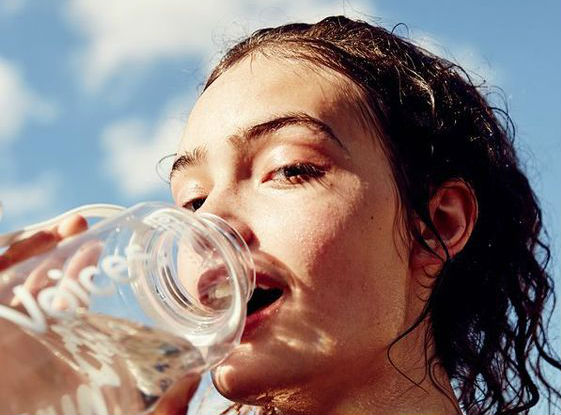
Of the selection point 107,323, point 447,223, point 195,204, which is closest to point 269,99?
point 195,204

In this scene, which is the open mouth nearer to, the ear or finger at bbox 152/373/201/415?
finger at bbox 152/373/201/415

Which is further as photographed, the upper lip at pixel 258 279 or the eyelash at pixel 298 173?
the eyelash at pixel 298 173

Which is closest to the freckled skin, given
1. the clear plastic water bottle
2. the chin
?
the chin

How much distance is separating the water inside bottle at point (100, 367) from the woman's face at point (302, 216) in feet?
0.76

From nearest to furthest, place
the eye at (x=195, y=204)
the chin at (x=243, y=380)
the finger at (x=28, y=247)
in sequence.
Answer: the finger at (x=28, y=247), the chin at (x=243, y=380), the eye at (x=195, y=204)

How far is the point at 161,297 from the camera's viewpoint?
1391mm

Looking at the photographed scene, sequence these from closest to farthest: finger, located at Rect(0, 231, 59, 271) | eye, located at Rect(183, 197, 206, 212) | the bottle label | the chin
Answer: the bottle label < finger, located at Rect(0, 231, 59, 271) < the chin < eye, located at Rect(183, 197, 206, 212)

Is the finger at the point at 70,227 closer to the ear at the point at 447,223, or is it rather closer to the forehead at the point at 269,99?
the forehead at the point at 269,99

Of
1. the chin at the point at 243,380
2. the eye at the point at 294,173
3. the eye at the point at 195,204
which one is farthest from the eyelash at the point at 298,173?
the chin at the point at 243,380

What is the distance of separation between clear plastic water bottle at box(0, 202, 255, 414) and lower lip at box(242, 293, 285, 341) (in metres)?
0.06

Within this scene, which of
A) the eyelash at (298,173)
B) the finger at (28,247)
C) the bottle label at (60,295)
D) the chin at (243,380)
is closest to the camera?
the bottle label at (60,295)

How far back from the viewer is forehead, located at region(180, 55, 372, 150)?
1617mm

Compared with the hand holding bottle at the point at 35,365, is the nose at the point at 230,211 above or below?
above

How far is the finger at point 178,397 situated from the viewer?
128cm
